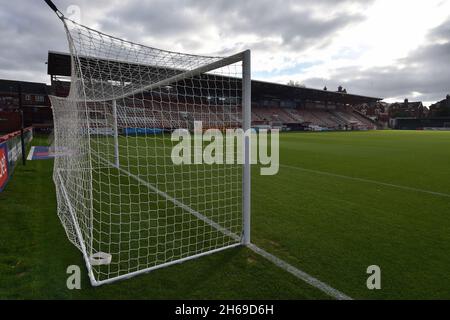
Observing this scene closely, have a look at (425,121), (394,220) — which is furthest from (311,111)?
(394,220)

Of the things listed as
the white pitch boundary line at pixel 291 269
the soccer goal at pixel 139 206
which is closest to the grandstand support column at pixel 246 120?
the soccer goal at pixel 139 206

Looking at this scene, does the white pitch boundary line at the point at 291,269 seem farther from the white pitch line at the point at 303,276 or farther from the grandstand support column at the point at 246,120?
the grandstand support column at the point at 246,120

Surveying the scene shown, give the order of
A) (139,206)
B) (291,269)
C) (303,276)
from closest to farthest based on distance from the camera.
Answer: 1. (303,276)
2. (291,269)
3. (139,206)

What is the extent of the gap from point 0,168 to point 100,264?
4162mm

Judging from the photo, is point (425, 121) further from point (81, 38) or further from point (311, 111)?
point (81, 38)

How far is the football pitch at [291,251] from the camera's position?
8.14ft

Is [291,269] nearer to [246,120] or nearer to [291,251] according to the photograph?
[291,251]

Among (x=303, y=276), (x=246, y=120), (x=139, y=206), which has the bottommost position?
(x=303, y=276)

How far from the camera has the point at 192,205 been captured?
498 cm

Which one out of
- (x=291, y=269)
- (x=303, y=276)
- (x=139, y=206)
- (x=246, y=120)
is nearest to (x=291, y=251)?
(x=291, y=269)

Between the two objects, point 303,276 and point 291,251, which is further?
point 291,251

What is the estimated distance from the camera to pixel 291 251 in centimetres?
323

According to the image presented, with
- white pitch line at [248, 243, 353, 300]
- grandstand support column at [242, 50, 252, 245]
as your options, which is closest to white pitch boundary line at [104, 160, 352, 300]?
white pitch line at [248, 243, 353, 300]

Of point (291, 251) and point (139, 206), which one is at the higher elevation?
point (139, 206)
